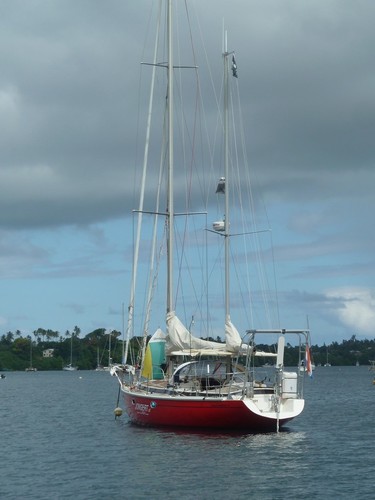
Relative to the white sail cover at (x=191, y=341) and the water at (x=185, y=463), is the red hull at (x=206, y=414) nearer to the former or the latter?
the water at (x=185, y=463)

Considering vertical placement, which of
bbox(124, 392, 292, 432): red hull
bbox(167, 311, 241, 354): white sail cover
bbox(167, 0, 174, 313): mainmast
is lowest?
bbox(124, 392, 292, 432): red hull

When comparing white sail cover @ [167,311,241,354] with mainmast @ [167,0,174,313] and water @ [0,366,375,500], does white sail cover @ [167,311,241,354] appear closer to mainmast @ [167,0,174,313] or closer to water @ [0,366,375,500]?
mainmast @ [167,0,174,313]

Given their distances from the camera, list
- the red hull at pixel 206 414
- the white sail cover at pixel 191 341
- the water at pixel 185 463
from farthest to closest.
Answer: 1. the white sail cover at pixel 191 341
2. the red hull at pixel 206 414
3. the water at pixel 185 463

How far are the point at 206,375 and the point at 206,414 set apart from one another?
3.72 m

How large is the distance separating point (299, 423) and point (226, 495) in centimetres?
2866

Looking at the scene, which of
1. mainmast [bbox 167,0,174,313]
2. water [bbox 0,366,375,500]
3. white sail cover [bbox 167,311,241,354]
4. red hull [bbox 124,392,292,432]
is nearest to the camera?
Result: water [bbox 0,366,375,500]

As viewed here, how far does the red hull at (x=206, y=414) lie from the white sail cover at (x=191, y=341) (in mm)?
3652

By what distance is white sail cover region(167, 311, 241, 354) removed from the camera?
52562 millimetres

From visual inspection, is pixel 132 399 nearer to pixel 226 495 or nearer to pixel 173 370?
pixel 173 370

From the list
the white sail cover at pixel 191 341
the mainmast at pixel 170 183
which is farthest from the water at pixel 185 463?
the mainmast at pixel 170 183

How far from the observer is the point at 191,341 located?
53156 millimetres

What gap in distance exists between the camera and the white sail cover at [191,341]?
52.6 metres

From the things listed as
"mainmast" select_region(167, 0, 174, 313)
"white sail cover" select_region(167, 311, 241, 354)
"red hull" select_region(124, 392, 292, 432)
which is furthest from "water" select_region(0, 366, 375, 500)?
"mainmast" select_region(167, 0, 174, 313)

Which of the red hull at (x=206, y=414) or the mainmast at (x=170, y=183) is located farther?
the mainmast at (x=170, y=183)
